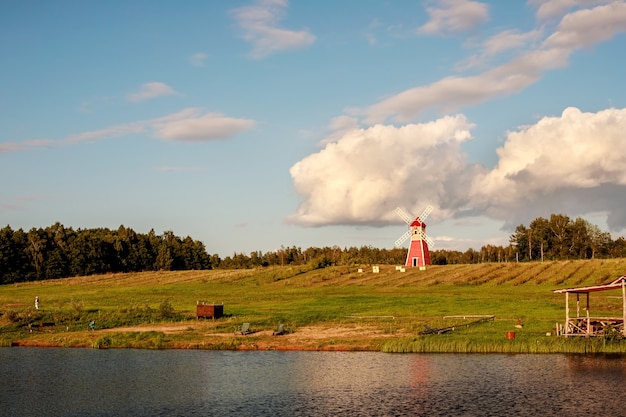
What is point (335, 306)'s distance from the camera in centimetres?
9850

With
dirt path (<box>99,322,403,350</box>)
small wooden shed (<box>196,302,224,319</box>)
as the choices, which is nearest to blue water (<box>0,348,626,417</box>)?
dirt path (<box>99,322,403,350</box>)

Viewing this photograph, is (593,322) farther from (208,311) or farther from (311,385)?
(208,311)

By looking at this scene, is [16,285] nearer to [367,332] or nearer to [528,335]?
[367,332]

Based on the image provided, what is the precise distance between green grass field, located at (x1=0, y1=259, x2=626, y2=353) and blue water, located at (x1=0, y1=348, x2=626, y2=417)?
6498 millimetres

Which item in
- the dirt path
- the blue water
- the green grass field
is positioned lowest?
the blue water

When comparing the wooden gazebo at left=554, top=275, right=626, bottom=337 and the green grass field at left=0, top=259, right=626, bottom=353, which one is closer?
the wooden gazebo at left=554, top=275, right=626, bottom=337

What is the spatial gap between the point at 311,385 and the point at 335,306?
51.2m

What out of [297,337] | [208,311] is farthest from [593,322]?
[208,311]

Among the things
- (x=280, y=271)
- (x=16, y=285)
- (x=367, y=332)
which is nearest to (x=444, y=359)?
(x=367, y=332)

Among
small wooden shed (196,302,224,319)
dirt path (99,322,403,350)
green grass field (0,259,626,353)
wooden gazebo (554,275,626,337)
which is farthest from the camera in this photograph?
small wooden shed (196,302,224,319)

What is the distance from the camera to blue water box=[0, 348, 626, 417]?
40.3 metres

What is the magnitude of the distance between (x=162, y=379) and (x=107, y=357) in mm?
13707

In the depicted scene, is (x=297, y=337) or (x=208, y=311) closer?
(x=297, y=337)

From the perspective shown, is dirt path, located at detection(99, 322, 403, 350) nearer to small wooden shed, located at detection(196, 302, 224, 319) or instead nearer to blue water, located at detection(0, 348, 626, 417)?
blue water, located at detection(0, 348, 626, 417)
